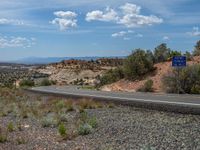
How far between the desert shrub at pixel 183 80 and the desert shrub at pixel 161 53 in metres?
16.6

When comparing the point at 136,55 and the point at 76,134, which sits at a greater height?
the point at 136,55

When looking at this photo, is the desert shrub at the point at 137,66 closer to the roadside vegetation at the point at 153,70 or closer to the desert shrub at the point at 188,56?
the roadside vegetation at the point at 153,70

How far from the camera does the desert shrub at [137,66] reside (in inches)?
1726

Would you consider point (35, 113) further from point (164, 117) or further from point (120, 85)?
point (120, 85)

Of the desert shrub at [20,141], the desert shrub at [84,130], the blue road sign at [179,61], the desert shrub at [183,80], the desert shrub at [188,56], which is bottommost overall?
the desert shrub at [20,141]

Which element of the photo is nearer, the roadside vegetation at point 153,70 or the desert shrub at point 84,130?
the desert shrub at point 84,130

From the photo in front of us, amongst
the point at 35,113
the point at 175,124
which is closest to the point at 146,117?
the point at 175,124

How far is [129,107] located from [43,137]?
7916 millimetres

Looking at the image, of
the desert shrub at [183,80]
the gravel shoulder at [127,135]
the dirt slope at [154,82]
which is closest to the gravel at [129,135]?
the gravel shoulder at [127,135]

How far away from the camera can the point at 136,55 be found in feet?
150

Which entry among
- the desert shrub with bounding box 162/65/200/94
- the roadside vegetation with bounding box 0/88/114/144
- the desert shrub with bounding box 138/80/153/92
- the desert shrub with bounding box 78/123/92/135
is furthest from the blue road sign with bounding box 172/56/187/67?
the desert shrub with bounding box 78/123/92/135

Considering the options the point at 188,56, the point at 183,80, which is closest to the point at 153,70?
the point at 188,56

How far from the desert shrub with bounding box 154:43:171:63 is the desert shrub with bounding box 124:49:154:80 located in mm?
5724

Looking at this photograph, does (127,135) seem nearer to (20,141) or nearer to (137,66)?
(20,141)
